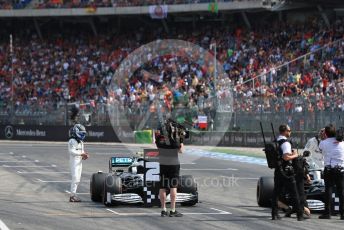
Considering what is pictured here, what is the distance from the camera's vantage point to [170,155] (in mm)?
13242

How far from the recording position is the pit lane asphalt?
12023 mm

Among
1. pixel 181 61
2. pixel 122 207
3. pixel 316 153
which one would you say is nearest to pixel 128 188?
pixel 122 207

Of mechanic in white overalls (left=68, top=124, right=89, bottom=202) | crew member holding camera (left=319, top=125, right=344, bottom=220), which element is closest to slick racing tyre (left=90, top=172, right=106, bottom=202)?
mechanic in white overalls (left=68, top=124, right=89, bottom=202)

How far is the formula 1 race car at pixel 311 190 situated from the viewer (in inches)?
538

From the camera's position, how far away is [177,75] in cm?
4072

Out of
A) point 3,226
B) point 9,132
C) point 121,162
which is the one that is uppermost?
point 9,132

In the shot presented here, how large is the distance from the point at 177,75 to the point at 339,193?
2795cm

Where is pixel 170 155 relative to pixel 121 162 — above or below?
above

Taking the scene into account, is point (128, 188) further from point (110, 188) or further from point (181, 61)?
point (181, 61)

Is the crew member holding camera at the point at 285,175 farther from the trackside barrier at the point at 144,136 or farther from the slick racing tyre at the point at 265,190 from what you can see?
the trackside barrier at the point at 144,136

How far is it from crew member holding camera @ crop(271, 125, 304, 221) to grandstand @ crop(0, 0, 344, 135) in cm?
1817

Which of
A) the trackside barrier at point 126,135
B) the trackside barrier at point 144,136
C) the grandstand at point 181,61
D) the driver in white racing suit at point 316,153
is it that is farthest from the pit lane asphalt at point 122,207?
the trackside barrier at point 144,136

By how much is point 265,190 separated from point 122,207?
2.51 meters

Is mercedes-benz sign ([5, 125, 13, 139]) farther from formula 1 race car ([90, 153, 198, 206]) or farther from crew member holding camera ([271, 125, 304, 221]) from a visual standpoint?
crew member holding camera ([271, 125, 304, 221])
